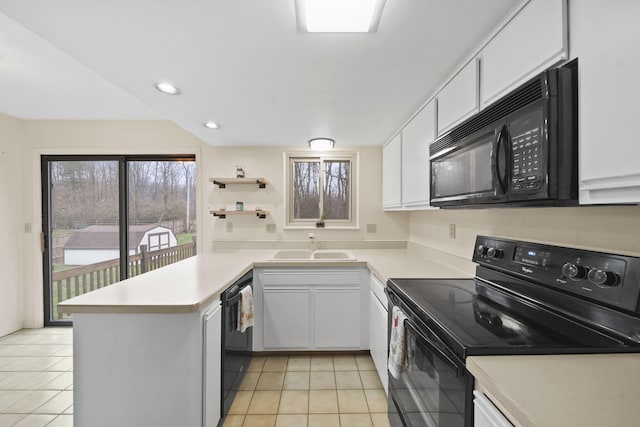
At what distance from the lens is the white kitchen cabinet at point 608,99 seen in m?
0.64

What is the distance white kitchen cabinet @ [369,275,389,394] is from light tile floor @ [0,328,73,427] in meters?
2.03

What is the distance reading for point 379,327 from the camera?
6.73 ft

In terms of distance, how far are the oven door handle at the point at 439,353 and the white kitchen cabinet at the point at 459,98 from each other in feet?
3.28

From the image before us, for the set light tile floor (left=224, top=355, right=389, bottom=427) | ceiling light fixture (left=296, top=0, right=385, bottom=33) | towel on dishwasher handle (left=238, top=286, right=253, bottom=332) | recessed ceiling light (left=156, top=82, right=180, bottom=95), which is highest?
ceiling light fixture (left=296, top=0, right=385, bottom=33)

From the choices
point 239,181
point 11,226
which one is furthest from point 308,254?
point 11,226

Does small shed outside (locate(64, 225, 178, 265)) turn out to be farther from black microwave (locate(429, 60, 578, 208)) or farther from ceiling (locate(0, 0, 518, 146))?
black microwave (locate(429, 60, 578, 208))

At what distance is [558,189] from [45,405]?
3.14 meters

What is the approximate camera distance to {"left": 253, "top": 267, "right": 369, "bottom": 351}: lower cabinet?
2.48m

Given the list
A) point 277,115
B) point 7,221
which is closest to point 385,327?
point 277,115

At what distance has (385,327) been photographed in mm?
1864

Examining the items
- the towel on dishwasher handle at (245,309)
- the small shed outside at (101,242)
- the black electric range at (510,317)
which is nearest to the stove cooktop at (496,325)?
the black electric range at (510,317)

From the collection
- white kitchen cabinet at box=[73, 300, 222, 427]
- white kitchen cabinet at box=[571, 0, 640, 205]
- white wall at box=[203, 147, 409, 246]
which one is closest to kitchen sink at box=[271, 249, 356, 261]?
white wall at box=[203, 147, 409, 246]

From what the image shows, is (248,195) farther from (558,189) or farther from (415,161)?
(558,189)

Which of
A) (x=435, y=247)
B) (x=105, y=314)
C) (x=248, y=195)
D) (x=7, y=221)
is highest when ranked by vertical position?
(x=248, y=195)
